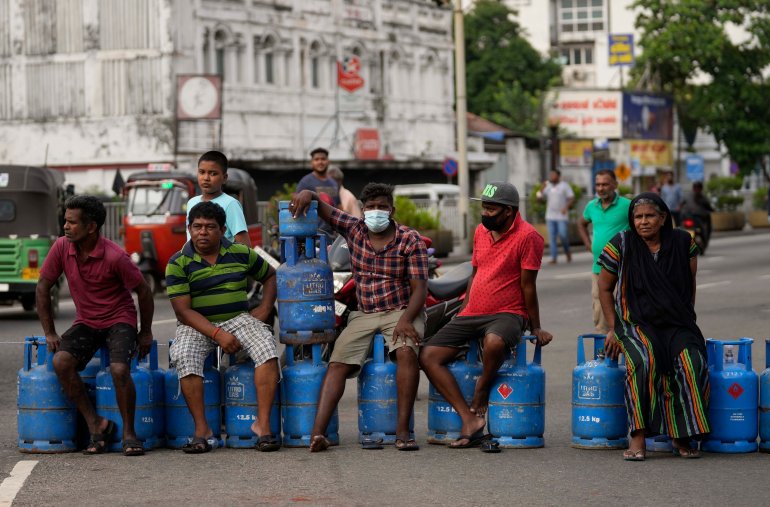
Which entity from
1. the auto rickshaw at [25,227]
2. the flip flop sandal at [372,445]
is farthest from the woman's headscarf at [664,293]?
the auto rickshaw at [25,227]

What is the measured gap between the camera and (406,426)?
9758mm

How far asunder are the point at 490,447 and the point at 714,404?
4.40 feet

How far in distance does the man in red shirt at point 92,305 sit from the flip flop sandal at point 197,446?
0.33 meters

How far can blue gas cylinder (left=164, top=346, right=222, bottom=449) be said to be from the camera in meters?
9.89

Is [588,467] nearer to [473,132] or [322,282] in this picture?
[322,282]

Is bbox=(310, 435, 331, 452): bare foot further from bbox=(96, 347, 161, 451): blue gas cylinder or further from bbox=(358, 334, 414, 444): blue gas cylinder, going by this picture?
bbox=(96, 347, 161, 451): blue gas cylinder

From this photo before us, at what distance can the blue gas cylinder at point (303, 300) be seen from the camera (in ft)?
32.7

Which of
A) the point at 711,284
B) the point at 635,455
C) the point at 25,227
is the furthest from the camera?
the point at 711,284

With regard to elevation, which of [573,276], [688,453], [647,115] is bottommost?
[573,276]

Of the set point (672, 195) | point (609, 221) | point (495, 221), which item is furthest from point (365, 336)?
point (672, 195)

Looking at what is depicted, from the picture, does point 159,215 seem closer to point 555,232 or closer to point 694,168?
point 555,232

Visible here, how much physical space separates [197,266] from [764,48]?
57.3 m

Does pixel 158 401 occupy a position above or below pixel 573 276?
above

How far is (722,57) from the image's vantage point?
210ft
